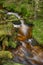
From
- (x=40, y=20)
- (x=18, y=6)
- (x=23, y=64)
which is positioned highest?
(x=18, y=6)

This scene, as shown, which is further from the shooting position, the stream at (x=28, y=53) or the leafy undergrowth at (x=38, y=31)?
the leafy undergrowth at (x=38, y=31)

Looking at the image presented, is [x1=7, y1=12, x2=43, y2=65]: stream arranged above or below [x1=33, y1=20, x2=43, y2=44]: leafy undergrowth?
below

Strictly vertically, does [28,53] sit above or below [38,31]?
below

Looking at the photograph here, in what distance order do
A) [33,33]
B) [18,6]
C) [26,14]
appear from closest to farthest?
[33,33], [26,14], [18,6]

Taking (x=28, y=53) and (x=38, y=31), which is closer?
(x=28, y=53)

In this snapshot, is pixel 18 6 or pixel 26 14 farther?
pixel 18 6

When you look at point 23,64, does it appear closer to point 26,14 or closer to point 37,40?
point 37,40

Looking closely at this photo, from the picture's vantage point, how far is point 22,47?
11852mm

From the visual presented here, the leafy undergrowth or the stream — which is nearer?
the stream

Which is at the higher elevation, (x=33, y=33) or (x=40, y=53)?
(x=33, y=33)

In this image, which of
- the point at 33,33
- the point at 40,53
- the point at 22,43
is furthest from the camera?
the point at 33,33

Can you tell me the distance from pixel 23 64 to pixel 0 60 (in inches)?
58.5

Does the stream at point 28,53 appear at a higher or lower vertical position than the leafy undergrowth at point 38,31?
lower

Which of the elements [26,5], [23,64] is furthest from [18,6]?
[23,64]
